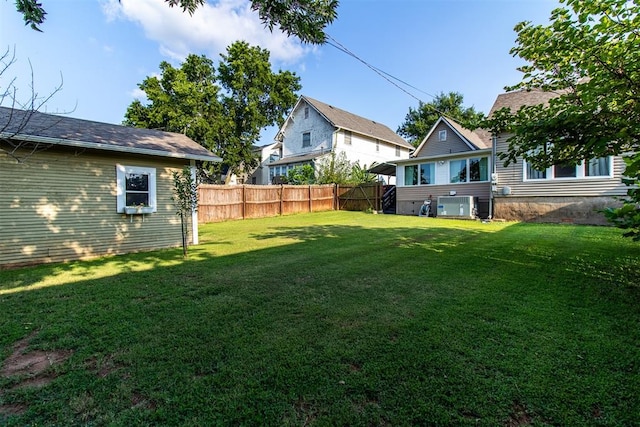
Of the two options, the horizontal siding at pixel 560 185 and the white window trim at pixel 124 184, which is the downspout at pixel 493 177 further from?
the white window trim at pixel 124 184

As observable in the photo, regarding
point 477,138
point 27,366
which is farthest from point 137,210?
point 477,138

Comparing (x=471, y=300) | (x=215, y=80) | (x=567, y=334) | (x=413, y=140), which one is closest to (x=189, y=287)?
(x=471, y=300)

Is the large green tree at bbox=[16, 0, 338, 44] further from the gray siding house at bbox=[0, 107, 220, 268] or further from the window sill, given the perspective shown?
the window sill

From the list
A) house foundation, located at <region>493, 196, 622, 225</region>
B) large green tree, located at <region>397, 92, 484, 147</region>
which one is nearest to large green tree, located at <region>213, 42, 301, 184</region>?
large green tree, located at <region>397, 92, 484, 147</region>

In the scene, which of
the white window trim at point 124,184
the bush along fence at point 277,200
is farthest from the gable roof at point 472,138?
the white window trim at point 124,184

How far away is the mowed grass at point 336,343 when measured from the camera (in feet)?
6.08

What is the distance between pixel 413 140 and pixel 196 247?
35.4 m

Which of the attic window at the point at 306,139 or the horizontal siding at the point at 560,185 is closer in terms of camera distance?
the horizontal siding at the point at 560,185

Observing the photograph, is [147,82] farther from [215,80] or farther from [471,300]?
[471,300]

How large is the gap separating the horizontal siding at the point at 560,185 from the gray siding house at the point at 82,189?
10.5 metres

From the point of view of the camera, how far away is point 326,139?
2261cm

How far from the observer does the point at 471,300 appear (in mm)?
3531

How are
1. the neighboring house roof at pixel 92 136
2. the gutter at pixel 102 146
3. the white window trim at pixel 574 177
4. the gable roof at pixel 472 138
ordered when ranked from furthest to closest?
1. the gable roof at pixel 472 138
2. the white window trim at pixel 574 177
3. the neighboring house roof at pixel 92 136
4. the gutter at pixel 102 146

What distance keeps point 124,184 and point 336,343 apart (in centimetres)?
700
